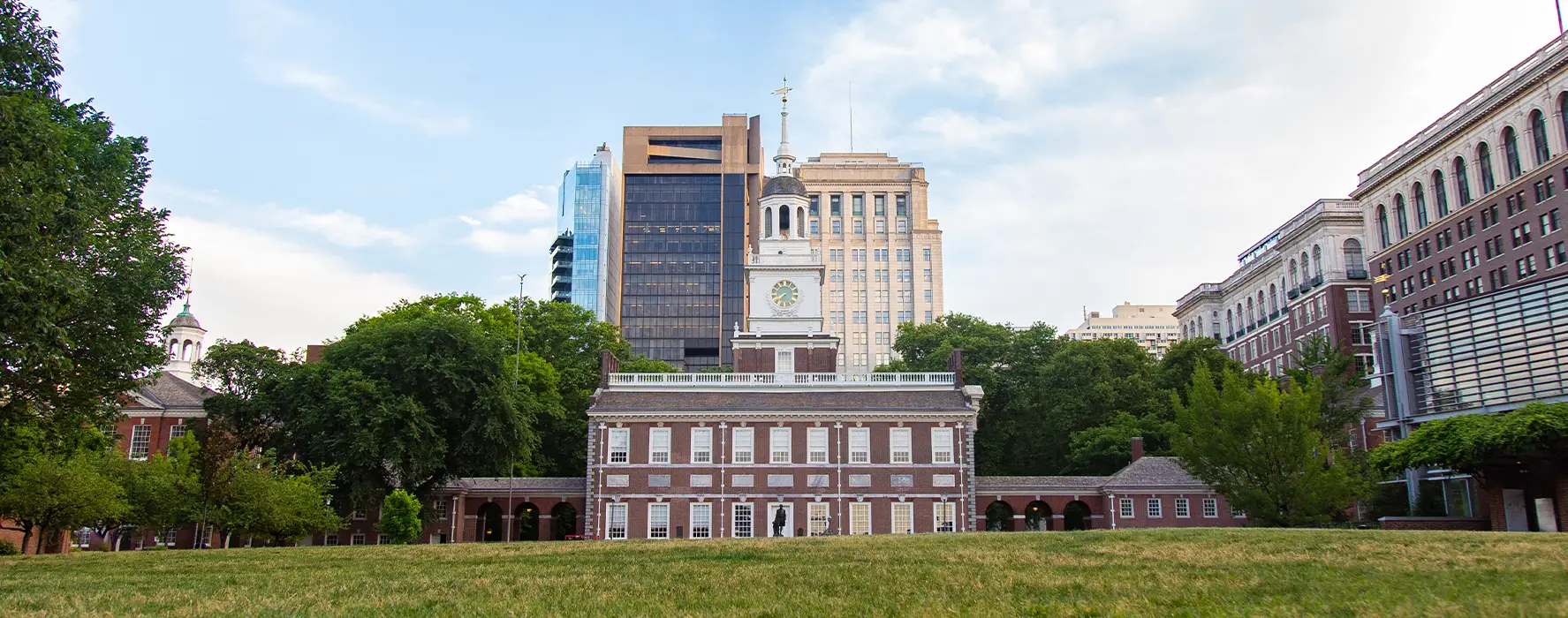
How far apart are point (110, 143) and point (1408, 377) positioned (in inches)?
1986

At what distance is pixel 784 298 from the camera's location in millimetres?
63719

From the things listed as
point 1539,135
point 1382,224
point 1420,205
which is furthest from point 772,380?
point 1382,224

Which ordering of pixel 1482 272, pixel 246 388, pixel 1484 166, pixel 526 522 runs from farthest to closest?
1. pixel 1482 272
2. pixel 1484 166
3. pixel 526 522
4. pixel 246 388

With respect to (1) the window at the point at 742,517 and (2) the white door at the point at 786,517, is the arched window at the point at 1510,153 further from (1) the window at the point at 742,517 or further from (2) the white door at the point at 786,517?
(1) the window at the point at 742,517

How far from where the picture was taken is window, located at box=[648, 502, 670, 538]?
54562 mm

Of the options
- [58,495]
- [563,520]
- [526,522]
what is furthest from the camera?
[526,522]

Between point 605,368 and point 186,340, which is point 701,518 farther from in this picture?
point 186,340

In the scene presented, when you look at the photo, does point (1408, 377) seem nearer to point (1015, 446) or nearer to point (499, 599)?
point (1015, 446)

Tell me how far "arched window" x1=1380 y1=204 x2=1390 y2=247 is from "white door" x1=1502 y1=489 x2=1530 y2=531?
58281 millimetres

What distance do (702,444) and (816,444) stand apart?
208 inches

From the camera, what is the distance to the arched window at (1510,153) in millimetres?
Result: 76750

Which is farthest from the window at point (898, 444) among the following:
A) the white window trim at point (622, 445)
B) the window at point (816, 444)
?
the white window trim at point (622, 445)

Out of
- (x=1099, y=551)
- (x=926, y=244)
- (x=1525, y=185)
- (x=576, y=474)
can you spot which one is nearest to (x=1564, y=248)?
(x=1525, y=185)

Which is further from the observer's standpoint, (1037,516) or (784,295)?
(784,295)
